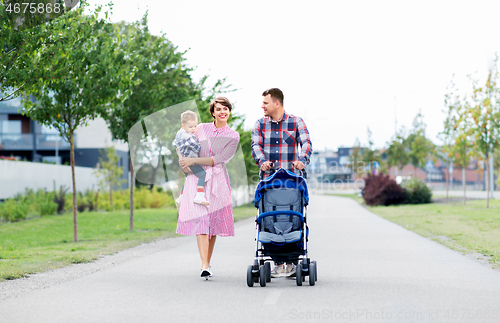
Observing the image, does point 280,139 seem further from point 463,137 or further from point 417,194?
point 417,194

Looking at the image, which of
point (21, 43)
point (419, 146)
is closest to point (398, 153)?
point (419, 146)

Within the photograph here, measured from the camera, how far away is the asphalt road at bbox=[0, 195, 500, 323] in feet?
17.9

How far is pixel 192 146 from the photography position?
7.52 meters

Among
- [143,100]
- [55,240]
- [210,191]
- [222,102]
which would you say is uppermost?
[143,100]

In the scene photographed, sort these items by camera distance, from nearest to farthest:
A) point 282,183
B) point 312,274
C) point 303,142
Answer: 1. point 312,274
2. point 282,183
3. point 303,142

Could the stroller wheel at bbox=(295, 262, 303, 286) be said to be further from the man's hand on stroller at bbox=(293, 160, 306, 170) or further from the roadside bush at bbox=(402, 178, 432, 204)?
the roadside bush at bbox=(402, 178, 432, 204)

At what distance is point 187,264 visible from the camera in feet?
30.8

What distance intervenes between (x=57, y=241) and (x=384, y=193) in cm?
2364

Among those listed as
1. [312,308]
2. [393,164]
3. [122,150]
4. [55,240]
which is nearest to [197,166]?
[312,308]

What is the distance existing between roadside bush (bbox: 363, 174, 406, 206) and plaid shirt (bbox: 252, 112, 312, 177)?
28.0 m

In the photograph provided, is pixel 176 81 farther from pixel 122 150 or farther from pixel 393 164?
pixel 122 150

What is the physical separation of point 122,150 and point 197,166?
50512 millimetres

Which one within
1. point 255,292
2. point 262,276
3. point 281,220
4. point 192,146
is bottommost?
point 255,292

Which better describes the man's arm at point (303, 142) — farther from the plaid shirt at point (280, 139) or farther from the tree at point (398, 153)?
the tree at point (398, 153)
